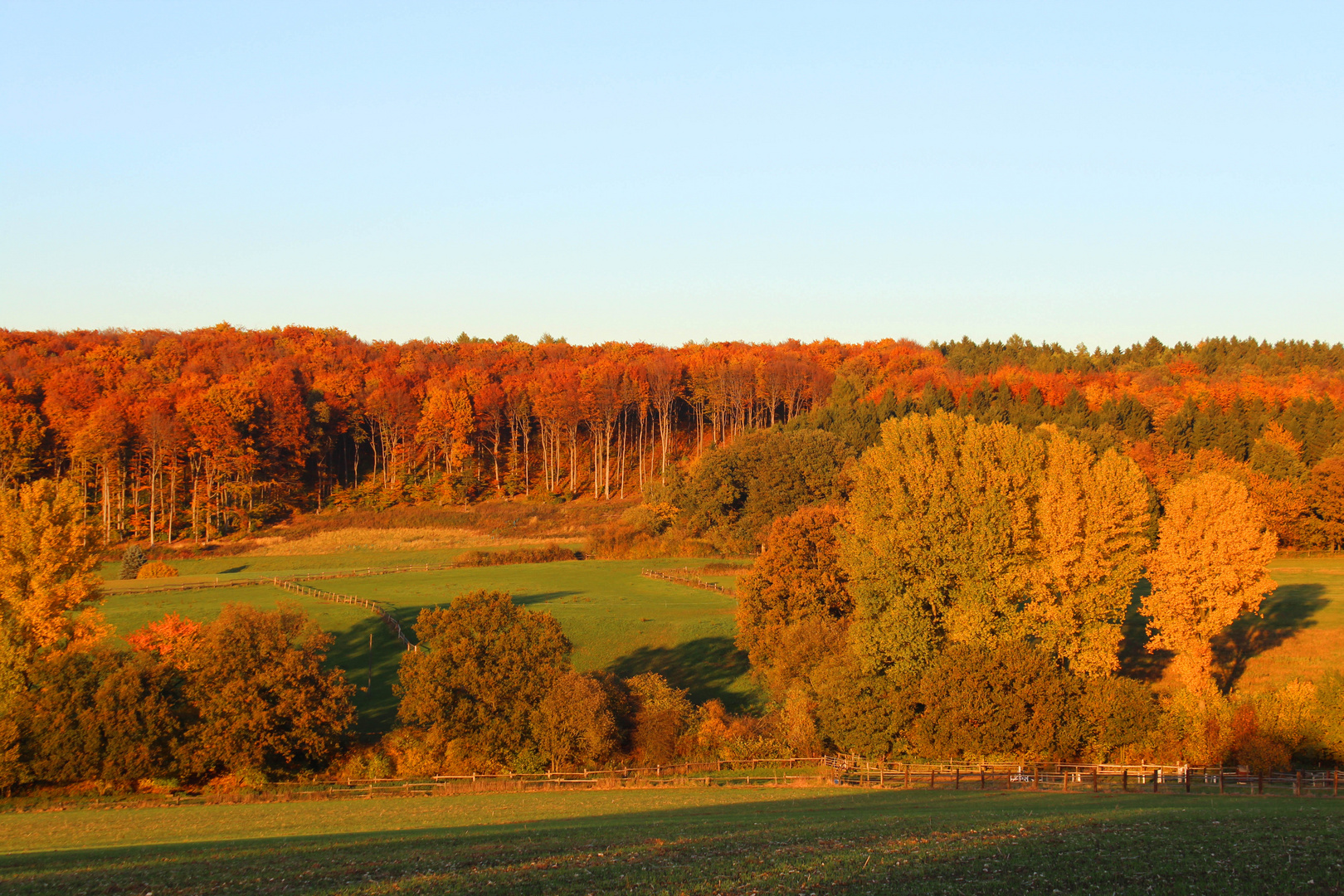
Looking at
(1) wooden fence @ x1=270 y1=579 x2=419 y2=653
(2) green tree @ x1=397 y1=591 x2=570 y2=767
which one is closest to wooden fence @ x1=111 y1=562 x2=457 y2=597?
(1) wooden fence @ x1=270 y1=579 x2=419 y2=653

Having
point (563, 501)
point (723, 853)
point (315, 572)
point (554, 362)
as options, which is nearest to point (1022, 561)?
point (723, 853)

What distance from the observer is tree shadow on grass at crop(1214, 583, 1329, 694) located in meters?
50.6

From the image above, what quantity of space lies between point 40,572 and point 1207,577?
5535 centimetres

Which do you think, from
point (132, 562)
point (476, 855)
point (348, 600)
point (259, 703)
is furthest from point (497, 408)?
point (476, 855)

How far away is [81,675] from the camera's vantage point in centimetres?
4106

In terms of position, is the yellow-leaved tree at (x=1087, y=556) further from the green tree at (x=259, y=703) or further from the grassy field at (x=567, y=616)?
the green tree at (x=259, y=703)

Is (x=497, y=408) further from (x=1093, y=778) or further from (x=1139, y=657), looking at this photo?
(x=1093, y=778)

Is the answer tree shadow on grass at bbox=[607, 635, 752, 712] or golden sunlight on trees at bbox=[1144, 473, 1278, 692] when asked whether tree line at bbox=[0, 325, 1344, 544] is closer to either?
tree shadow on grass at bbox=[607, 635, 752, 712]

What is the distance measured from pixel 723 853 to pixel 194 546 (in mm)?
92948

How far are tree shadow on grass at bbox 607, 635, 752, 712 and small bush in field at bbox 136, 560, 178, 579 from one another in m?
43.6

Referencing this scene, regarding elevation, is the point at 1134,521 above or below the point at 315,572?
above

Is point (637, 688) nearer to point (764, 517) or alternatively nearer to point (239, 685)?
point (239, 685)

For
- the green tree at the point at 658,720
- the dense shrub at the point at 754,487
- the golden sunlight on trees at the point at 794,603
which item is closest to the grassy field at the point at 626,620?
the golden sunlight on trees at the point at 794,603

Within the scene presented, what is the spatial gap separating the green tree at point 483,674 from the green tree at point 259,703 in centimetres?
334
